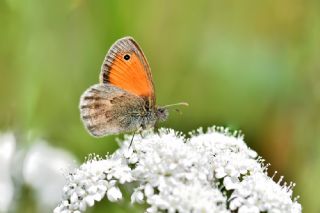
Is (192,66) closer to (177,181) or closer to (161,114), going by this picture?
(161,114)

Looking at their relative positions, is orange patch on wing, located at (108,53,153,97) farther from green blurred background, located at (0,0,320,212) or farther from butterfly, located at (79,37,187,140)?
green blurred background, located at (0,0,320,212)

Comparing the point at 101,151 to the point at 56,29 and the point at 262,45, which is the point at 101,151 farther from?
the point at 262,45

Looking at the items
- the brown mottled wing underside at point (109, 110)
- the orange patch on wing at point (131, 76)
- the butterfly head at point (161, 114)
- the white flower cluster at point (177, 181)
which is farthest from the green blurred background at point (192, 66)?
the white flower cluster at point (177, 181)

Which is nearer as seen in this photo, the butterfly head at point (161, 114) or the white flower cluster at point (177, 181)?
the white flower cluster at point (177, 181)

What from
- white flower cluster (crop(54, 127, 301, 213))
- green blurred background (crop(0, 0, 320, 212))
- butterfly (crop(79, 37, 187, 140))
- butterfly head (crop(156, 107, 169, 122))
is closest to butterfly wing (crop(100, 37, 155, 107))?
butterfly (crop(79, 37, 187, 140))

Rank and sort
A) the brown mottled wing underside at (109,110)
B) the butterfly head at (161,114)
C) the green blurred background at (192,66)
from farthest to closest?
the green blurred background at (192,66) → the butterfly head at (161,114) → the brown mottled wing underside at (109,110)

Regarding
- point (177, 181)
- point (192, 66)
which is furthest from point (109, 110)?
point (192, 66)

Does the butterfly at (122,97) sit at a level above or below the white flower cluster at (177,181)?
above

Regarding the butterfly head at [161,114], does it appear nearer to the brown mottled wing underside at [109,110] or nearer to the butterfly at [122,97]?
the butterfly at [122,97]
